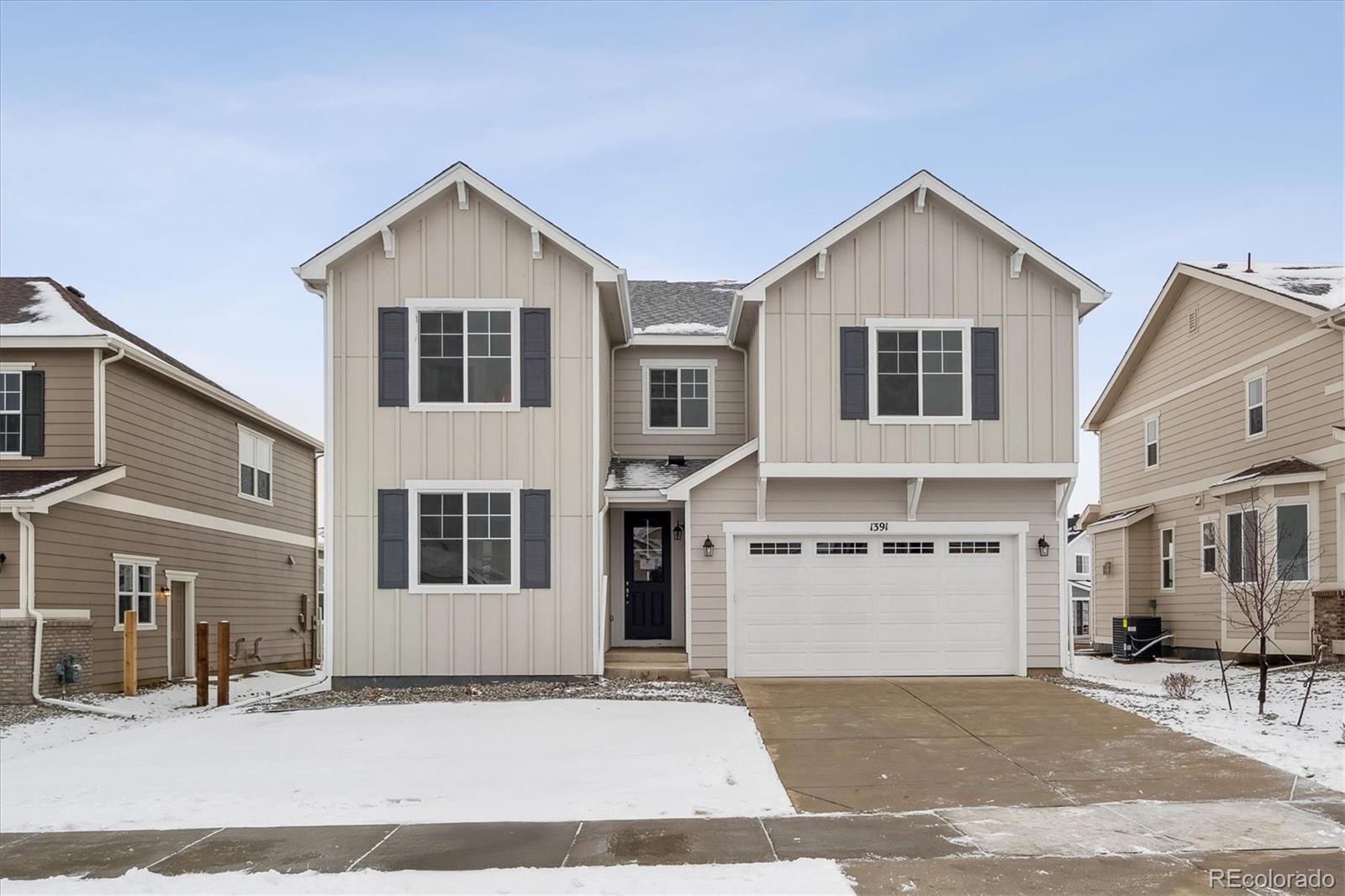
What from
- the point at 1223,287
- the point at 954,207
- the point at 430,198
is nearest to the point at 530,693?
the point at 430,198

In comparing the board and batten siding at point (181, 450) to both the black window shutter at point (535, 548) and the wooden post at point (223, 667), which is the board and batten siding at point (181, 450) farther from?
the black window shutter at point (535, 548)

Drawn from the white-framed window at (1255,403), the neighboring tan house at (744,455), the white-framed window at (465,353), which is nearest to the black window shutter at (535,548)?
the neighboring tan house at (744,455)

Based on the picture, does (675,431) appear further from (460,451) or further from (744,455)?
(460,451)

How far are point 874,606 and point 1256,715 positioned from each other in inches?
202

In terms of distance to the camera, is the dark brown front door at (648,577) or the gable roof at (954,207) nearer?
the gable roof at (954,207)

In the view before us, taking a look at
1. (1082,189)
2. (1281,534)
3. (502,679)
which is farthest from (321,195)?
(1281,534)

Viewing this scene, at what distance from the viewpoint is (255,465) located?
24.1 meters

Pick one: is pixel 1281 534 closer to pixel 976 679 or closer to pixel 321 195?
pixel 976 679

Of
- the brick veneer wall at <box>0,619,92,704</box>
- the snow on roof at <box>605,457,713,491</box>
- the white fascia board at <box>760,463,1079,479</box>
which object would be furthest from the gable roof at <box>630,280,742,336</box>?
the brick veneer wall at <box>0,619,92,704</box>

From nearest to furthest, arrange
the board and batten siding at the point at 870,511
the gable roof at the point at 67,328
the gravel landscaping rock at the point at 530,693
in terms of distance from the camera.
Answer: the gravel landscaping rock at the point at 530,693 < the board and batten siding at the point at 870,511 < the gable roof at the point at 67,328

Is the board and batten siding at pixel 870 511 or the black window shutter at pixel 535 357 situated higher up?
the black window shutter at pixel 535 357

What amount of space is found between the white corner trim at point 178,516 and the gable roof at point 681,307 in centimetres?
865

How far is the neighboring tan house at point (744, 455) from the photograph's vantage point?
1544 centimetres

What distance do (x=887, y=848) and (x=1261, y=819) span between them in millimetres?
2822
